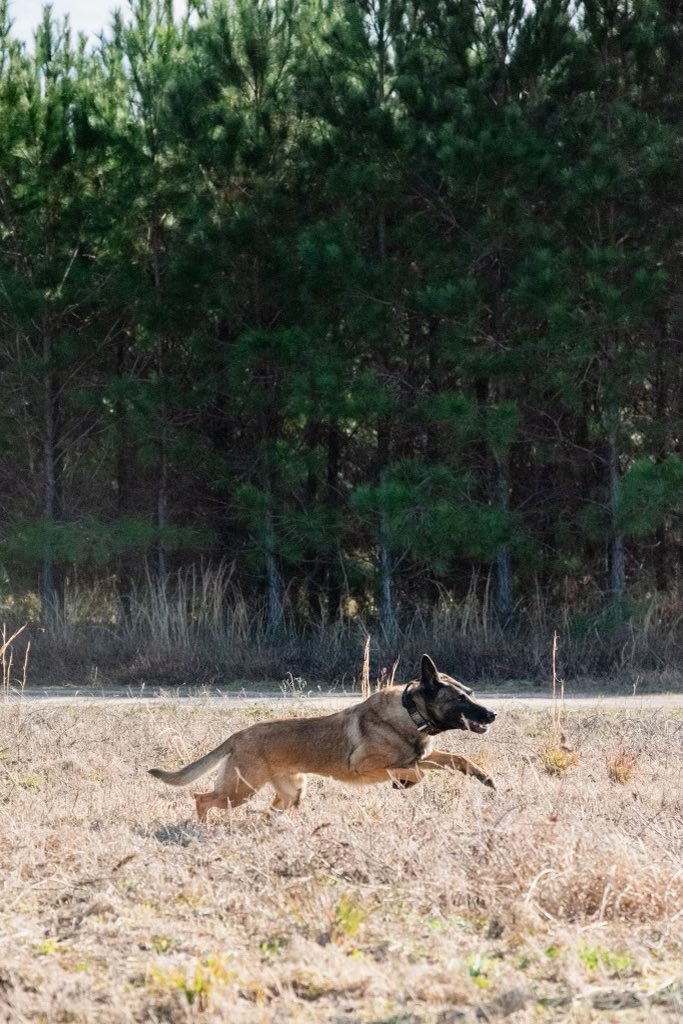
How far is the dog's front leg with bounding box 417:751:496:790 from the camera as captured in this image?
9156 mm

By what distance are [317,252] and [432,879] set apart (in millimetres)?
14738

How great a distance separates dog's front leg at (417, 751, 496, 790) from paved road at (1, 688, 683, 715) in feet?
15.4

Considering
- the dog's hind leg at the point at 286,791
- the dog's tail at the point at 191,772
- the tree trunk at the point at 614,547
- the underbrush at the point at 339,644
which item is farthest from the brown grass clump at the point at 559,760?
the tree trunk at the point at 614,547

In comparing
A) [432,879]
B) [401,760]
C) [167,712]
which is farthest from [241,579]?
[432,879]

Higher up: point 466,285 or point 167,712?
point 466,285

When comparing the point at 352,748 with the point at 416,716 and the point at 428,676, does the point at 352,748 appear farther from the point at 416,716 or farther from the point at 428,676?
the point at 428,676

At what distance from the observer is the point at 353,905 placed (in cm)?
644

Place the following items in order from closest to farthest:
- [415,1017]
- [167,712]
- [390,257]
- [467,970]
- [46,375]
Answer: [415,1017]
[467,970]
[167,712]
[390,257]
[46,375]

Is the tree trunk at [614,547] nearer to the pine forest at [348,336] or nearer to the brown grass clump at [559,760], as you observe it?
the pine forest at [348,336]

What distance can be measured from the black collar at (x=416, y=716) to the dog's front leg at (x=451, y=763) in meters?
0.16

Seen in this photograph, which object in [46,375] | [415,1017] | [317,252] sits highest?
[317,252]

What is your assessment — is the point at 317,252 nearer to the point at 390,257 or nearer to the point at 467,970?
the point at 390,257

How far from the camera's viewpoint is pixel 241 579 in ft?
75.9

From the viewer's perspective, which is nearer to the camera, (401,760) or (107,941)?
(107,941)
